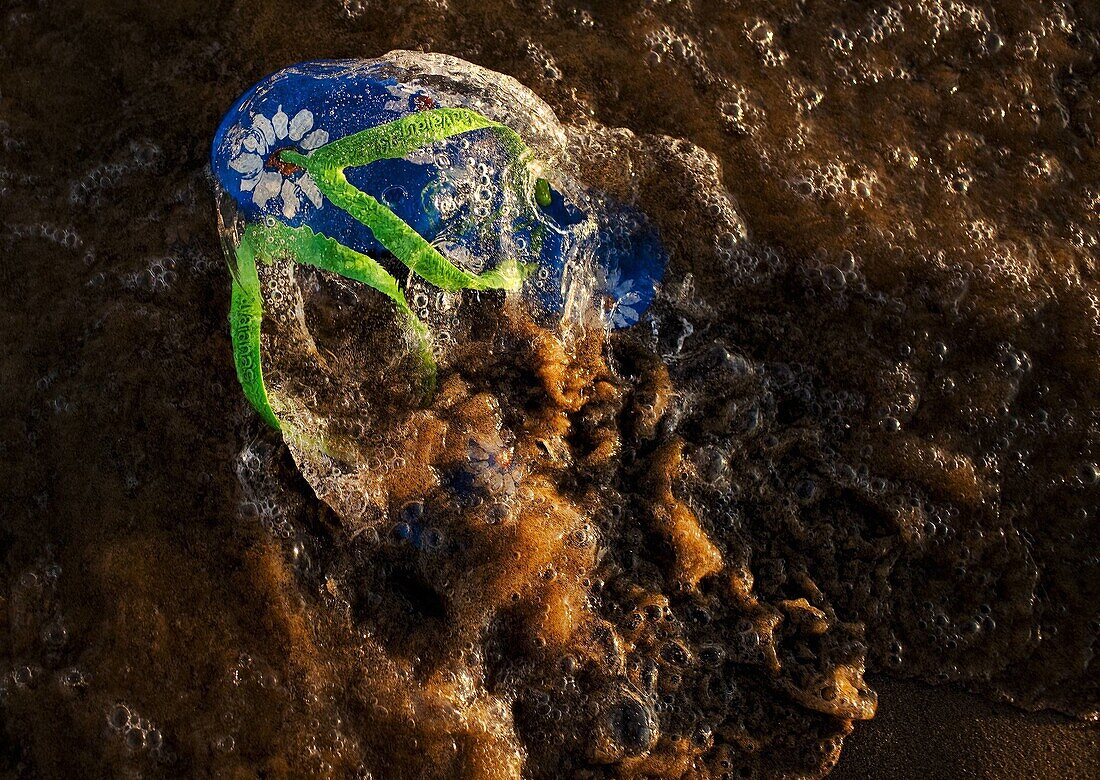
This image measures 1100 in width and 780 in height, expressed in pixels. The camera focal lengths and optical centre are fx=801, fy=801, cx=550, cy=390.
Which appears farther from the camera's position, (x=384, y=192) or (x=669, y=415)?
(x=669, y=415)

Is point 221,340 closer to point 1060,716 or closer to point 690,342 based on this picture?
point 690,342

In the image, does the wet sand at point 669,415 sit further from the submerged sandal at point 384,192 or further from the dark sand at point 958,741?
the submerged sandal at point 384,192

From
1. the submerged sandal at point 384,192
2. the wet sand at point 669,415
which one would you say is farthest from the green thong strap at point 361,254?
the wet sand at point 669,415

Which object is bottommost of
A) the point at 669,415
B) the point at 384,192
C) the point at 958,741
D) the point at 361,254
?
the point at 958,741

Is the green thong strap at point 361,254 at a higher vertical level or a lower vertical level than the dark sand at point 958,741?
higher

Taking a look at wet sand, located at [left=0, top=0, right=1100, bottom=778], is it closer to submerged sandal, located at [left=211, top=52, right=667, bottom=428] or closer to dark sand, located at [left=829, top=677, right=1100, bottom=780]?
dark sand, located at [left=829, top=677, right=1100, bottom=780]

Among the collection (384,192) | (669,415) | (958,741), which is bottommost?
(958,741)

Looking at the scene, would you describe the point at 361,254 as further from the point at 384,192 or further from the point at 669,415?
the point at 669,415

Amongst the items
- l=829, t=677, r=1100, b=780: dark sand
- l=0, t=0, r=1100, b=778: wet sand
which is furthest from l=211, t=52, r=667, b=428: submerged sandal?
l=829, t=677, r=1100, b=780: dark sand

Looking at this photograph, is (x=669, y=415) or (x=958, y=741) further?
(x=669, y=415)

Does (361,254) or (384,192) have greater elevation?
(384,192)

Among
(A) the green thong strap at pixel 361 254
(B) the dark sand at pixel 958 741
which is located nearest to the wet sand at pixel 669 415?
(B) the dark sand at pixel 958 741

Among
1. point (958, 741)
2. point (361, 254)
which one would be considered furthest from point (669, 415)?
point (958, 741)
